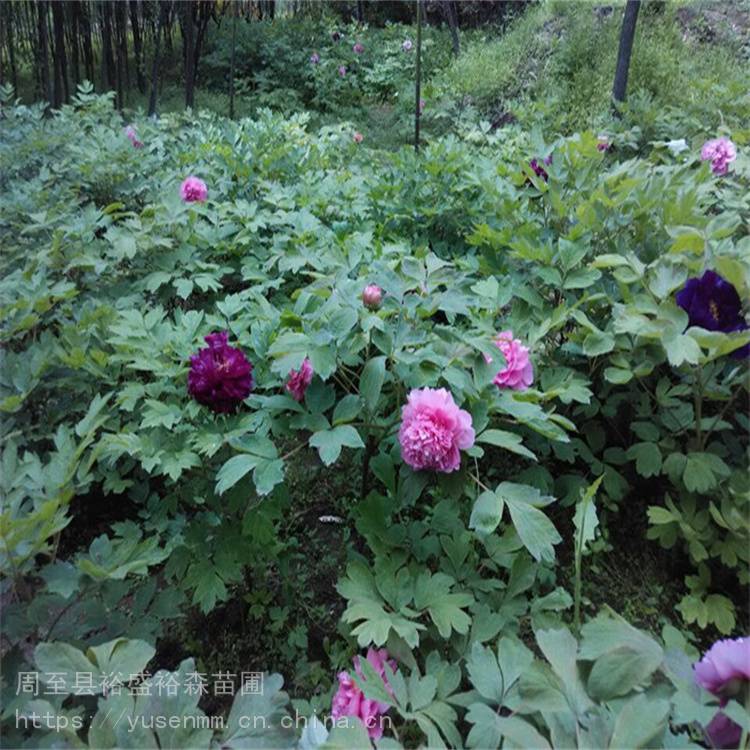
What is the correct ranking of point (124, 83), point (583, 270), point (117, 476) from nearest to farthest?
point (117, 476) < point (583, 270) < point (124, 83)

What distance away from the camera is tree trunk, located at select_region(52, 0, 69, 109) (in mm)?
4221

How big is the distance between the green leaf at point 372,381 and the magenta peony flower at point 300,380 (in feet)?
0.26

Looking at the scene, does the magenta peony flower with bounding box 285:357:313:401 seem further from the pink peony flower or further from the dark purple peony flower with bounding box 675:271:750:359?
the pink peony flower

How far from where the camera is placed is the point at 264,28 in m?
7.64

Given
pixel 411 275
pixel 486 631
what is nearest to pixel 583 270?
pixel 411 275

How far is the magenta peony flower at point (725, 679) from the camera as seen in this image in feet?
1.96

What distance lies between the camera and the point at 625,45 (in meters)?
3.16

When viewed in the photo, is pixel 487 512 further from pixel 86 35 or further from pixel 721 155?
pixel 86 35

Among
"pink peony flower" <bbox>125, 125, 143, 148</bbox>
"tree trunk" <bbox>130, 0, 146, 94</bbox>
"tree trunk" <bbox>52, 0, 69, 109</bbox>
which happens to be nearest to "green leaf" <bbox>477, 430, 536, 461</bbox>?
"pink peony flower" <bbox>125, 125, 143, 148</bbox>

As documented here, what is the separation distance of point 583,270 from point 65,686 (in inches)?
43.0

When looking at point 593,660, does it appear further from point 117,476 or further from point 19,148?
point 19,148

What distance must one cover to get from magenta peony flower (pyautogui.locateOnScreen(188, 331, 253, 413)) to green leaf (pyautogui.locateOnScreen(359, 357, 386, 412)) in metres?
0.18

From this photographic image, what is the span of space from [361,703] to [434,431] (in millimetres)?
372

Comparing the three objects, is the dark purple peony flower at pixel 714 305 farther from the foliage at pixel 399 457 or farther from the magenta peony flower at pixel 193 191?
the magenta peony flower at pixel 193 191
